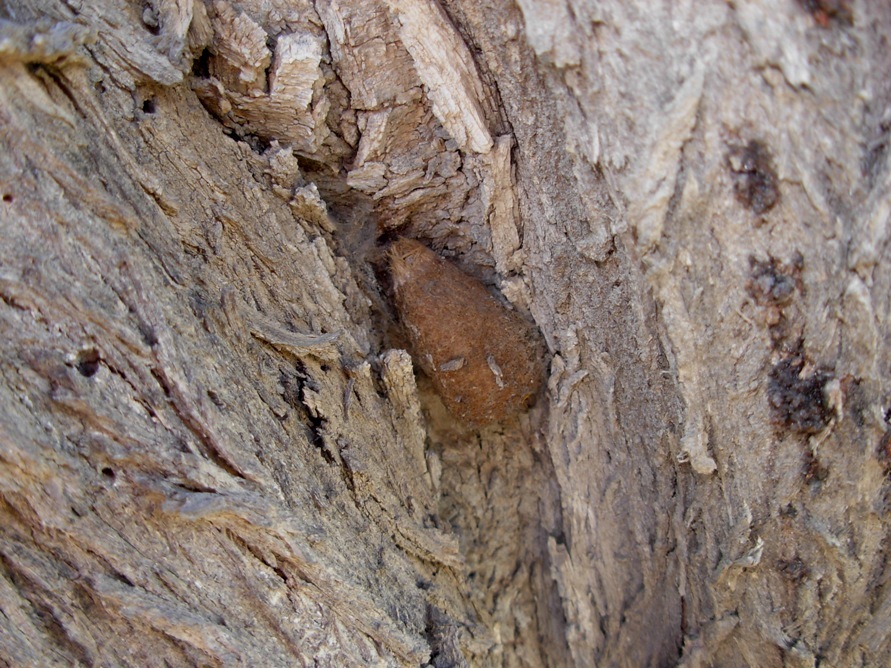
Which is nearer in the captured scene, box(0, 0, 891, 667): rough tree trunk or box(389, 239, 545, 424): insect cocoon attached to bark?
box(0, 0, 891, 667): rough tree trunk

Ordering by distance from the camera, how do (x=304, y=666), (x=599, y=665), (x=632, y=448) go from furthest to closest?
(x=599, y=665) < (x=632, y=448) < (x=304, y=666)

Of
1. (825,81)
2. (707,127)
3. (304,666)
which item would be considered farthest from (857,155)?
(304,666)

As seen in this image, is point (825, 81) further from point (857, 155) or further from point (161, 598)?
point (161, 598)

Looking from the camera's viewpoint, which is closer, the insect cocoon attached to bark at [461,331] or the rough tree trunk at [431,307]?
the rough tree trunk at [431,307]
